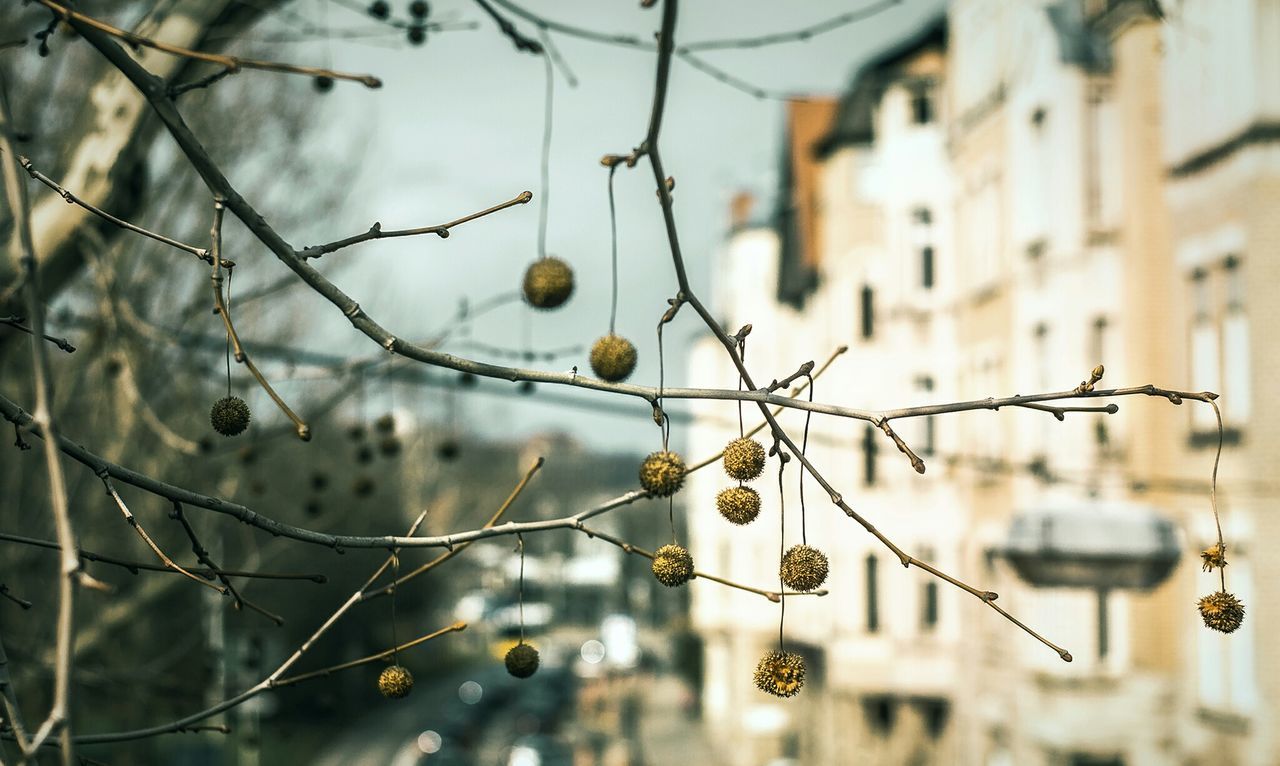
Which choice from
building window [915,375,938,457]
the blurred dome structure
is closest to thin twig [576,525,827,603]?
the blurred dome structure

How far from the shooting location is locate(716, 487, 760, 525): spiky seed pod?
88.6 inches

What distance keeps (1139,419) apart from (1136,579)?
6139 mm

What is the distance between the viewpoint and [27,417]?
2.43 metres

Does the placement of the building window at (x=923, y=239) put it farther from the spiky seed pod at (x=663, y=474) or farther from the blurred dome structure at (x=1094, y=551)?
the spiky seed pod at (x=663, y=474)

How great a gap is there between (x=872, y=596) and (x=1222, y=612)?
2231cm

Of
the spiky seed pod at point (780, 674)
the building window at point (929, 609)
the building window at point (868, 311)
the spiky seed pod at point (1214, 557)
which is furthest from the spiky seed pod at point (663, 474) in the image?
the building window at point (868, 311)

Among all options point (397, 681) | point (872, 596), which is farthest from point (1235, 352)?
point (872, 596)

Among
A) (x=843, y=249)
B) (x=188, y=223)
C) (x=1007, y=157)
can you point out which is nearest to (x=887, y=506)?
(x=843, y=249)

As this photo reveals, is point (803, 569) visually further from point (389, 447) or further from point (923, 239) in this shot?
point (923, 239)

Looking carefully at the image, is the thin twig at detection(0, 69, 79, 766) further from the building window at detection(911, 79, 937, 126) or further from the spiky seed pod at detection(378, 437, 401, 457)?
the building window at detection(911, 79, 937, 126)

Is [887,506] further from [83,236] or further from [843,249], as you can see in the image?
[83,236]

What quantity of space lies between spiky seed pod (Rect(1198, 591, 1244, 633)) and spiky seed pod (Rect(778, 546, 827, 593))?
1.99ft

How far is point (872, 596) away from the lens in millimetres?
24188

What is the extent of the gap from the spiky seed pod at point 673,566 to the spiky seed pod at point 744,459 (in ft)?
0.46
